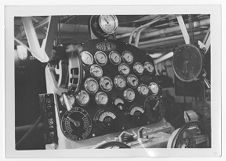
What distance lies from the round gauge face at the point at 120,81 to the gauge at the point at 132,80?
0.07 ft

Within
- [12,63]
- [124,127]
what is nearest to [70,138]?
[124,127]

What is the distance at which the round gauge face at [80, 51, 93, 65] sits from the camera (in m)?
1.39

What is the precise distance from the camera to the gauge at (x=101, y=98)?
4.58ft

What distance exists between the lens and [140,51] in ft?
4.63

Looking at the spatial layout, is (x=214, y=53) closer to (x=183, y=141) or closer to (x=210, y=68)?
(x=210, y=68)

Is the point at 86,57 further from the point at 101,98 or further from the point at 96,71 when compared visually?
the point at 101,98

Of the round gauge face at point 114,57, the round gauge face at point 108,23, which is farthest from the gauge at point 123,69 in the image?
the round gauge face at point 108,23

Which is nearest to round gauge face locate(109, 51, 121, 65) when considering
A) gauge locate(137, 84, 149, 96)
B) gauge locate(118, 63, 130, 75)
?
gauge locate(118, 63, 130, 75)

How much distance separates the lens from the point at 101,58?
1.40 meters

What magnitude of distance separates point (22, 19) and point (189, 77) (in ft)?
2.26

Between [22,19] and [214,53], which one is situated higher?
[22,19]

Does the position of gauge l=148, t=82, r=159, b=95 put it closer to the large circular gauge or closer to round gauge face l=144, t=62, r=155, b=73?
round gauge face l=144, t=62, r=155, b=73

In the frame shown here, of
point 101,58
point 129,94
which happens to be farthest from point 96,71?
point 129,94

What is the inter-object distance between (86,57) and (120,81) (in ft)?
0.53
